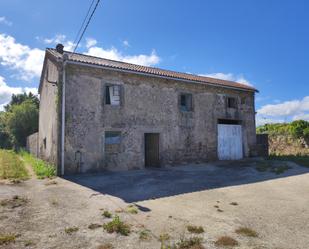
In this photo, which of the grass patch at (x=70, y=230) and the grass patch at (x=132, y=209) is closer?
the grass patch at (x=70, y=230)

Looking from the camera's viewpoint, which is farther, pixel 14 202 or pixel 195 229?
pixel 14 202

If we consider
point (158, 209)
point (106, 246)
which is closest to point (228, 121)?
point (158, 209)

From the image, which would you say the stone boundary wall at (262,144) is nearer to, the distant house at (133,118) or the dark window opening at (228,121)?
the distant house at (133,118)

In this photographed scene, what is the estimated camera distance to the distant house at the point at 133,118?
11.4 meters

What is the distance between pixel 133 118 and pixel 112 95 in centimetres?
159

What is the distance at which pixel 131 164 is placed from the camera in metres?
12.7

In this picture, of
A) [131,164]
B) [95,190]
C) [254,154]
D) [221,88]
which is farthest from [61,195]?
[254,154]

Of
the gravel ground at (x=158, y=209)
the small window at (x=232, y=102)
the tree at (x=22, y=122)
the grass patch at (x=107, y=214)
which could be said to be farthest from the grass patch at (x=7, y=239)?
the tree at (x=22, y=122)

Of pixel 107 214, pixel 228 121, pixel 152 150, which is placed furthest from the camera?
pixel 228 121

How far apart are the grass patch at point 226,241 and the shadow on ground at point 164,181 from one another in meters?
3.19

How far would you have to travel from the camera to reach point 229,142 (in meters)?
16.7

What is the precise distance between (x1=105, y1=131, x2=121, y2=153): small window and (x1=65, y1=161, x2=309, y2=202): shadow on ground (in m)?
1.29

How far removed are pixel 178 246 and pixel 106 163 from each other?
8.49m

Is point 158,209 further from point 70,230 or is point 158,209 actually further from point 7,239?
point 7,239
